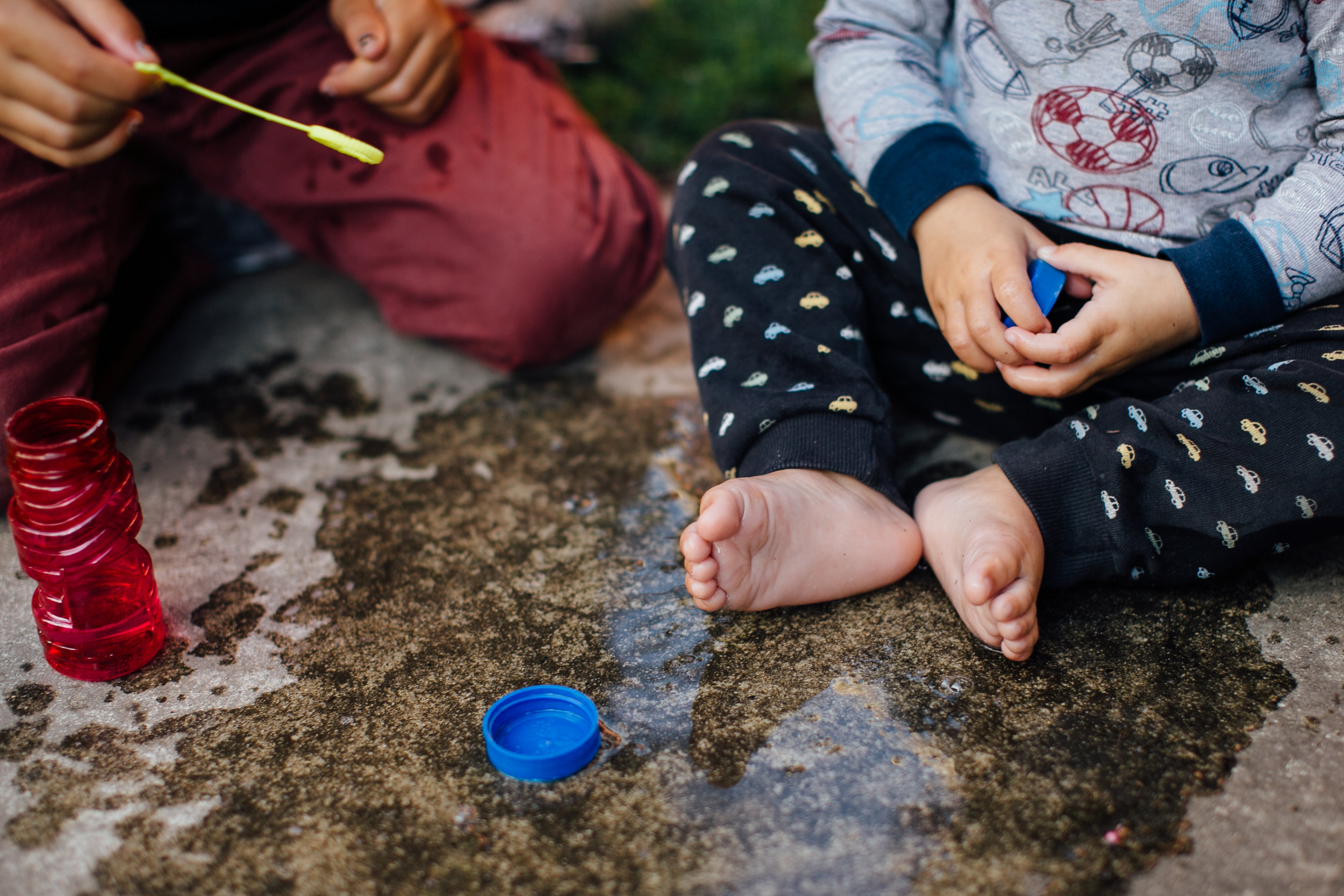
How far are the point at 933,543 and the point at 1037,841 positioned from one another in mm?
321

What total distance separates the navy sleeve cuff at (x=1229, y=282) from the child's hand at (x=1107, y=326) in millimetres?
12

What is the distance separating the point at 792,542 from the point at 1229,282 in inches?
20.4

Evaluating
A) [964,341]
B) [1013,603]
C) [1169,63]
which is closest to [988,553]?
[1013,603]

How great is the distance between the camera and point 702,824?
72 cm

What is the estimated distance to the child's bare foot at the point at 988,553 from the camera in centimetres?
82

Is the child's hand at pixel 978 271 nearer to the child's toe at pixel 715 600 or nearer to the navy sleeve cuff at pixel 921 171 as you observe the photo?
the navy sleeve cuff at pixel 921 171

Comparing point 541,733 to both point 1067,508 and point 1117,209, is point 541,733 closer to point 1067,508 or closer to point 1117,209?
point 1067,508

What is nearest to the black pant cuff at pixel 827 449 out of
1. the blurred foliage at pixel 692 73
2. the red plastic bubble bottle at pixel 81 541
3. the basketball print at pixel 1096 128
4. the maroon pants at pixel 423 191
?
the basketball print at pixel 1096 128

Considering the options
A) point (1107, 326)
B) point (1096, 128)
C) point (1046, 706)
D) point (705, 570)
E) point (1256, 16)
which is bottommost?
point (1046, 706)

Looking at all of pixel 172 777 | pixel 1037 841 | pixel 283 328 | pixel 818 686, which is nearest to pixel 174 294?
pixel 283 328

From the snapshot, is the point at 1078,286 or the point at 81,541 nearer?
the point at 81,541

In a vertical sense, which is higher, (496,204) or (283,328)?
(496,204)

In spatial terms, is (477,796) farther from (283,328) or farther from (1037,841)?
(283,328)

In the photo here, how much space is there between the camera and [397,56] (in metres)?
1.24
